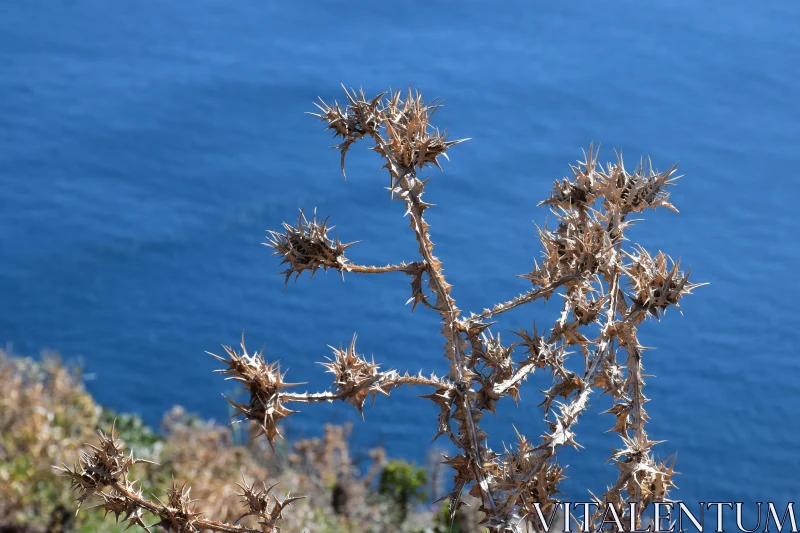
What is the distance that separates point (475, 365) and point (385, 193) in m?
3.82

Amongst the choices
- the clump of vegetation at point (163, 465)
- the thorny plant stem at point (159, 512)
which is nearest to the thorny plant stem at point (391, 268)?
the thorny plant stem at point (159, 512)

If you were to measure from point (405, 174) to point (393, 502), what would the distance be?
280cm

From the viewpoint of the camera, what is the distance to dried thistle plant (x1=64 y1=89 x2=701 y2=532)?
0.76 metres

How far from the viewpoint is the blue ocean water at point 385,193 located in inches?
157

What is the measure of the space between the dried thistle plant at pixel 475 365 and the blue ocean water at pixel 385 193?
271 cm

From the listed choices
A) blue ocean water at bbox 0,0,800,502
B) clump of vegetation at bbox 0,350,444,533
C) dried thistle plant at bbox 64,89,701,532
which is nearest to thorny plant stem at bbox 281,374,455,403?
dried thistle plant at bbox 64,89,701,532

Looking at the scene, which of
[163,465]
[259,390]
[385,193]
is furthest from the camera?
[385,193]

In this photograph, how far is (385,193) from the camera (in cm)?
462

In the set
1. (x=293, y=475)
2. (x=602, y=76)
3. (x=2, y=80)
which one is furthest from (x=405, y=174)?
(x=2, y=80)

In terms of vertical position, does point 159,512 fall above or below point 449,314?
below

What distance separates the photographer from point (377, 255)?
433 cm

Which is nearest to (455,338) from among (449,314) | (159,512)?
(449,314)

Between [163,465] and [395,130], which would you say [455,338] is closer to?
[395,130]

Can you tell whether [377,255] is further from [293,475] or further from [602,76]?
[602,76]
